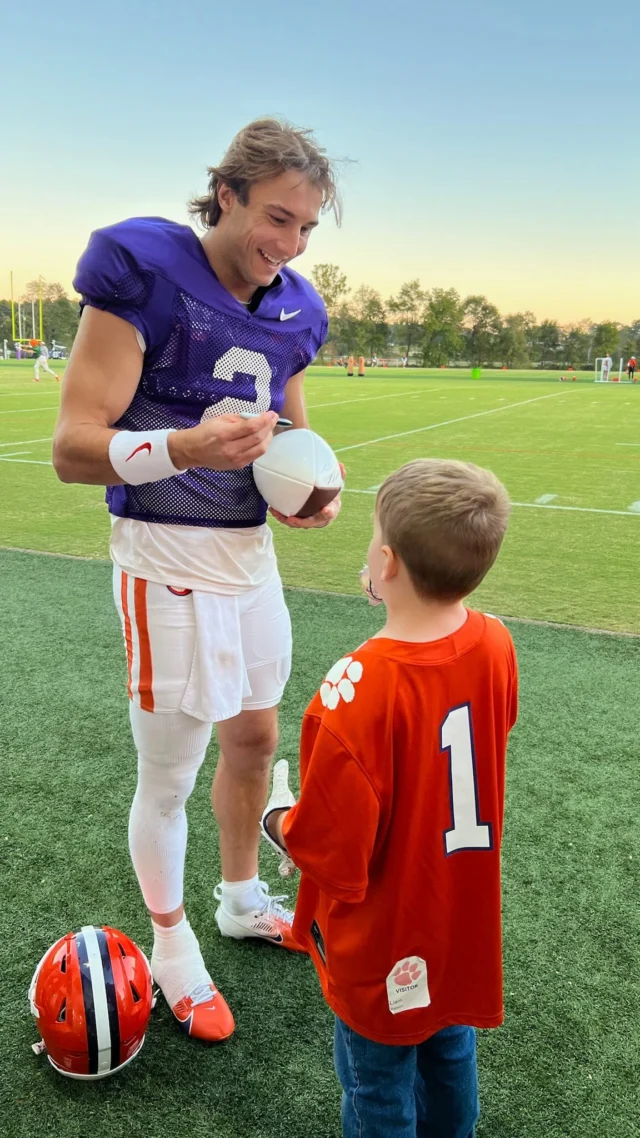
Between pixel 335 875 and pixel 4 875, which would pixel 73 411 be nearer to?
pixel 335 875

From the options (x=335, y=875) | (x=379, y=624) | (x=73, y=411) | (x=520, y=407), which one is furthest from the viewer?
(x=520, y=407)

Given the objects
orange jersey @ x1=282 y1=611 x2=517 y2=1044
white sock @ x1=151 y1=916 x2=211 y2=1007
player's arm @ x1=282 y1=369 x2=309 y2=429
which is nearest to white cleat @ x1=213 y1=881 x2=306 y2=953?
white sock @ x1=151 y1=916 x2=211 y2=1007

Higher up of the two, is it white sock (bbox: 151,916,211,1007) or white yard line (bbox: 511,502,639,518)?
white yard line (bbox: 511,502,639,518)

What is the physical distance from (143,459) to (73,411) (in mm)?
265

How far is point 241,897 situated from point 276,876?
408 mm

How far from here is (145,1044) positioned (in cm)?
216

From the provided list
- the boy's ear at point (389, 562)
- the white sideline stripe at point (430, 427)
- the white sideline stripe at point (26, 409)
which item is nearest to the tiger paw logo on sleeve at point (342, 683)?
the boy's ear at point (389, 562)

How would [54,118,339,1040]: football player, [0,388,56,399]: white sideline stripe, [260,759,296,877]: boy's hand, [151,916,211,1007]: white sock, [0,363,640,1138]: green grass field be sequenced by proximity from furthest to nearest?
[0,388,56,399]: white sideline stripe
[151,916,211,1007]: white sock
[0,363,640,1138]: green grass field
[54,118,339,1040]: football player
[260,759,296,877]: boy's hand

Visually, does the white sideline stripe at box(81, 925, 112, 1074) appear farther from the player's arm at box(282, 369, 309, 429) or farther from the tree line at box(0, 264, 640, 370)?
the tree line at box(0, 264, 640, 370)

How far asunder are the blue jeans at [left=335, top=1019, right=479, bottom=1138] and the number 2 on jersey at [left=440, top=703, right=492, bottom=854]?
16.5 inches

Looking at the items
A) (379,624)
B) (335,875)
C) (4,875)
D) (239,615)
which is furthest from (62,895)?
(379,624)

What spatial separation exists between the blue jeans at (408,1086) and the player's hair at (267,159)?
1858mm

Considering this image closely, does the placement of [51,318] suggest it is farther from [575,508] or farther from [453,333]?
[575,508]

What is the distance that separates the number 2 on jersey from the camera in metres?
1.48
